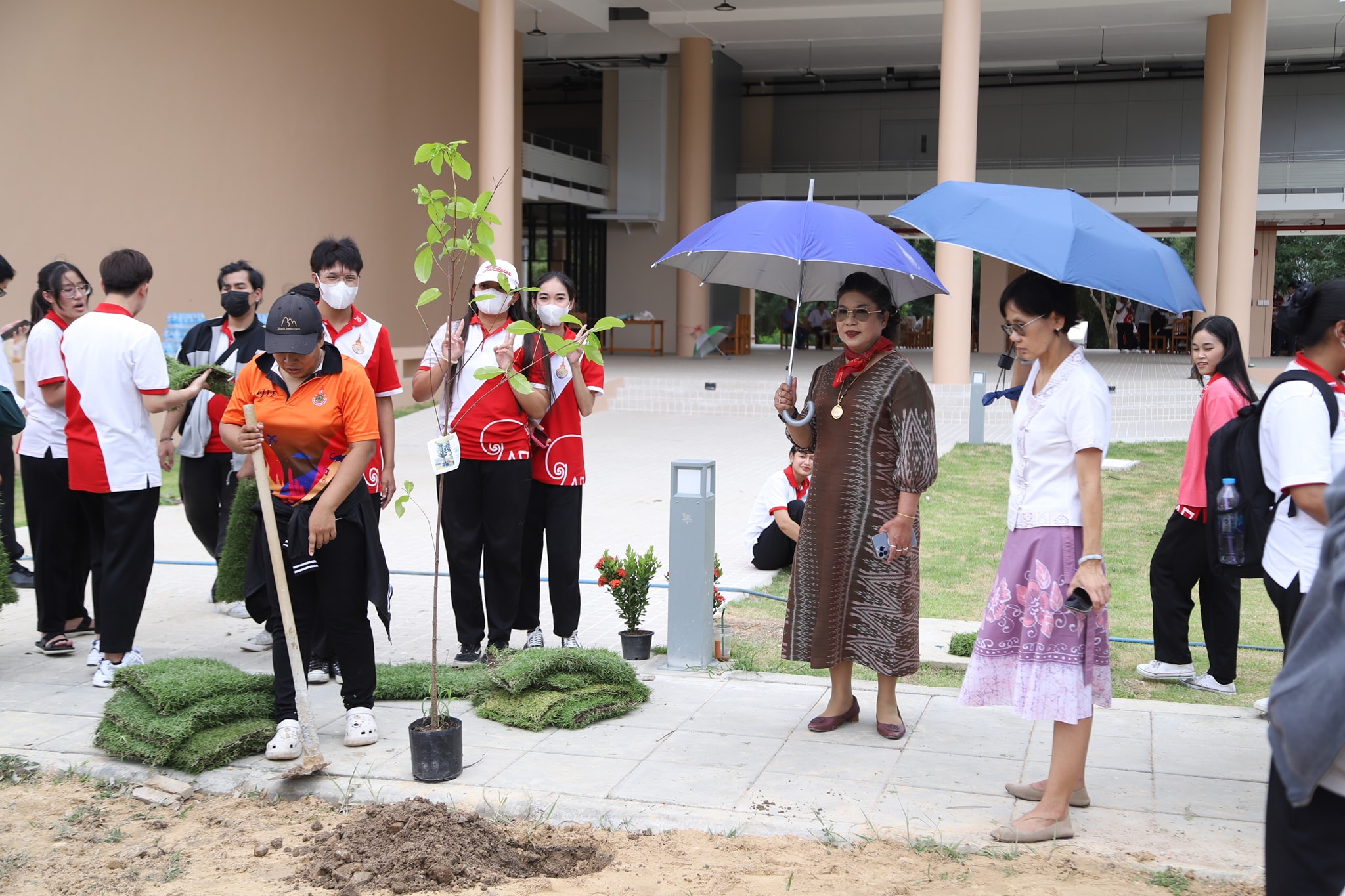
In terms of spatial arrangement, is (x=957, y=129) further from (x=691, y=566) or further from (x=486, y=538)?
(x=486, y=538)

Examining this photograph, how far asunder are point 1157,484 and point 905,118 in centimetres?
2166

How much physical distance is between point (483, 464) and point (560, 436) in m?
0.41

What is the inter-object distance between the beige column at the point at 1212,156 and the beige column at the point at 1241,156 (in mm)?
2174

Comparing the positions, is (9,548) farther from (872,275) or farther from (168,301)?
(168,301)

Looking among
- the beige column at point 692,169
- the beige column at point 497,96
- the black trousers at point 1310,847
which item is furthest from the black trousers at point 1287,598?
the beige column at point 692,169

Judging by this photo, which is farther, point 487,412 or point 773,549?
point 773,549

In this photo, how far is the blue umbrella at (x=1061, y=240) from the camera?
325 cm

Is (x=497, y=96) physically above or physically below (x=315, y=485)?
above

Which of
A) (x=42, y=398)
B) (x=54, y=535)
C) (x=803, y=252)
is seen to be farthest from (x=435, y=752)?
(x=42, y=398)

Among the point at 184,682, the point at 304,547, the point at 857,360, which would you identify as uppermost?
the point at 857,360

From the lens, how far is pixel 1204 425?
16.3 ft

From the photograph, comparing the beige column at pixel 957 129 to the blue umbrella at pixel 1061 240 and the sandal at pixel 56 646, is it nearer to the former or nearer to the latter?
the sandal at pixel 56 646

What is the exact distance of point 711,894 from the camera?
3.15 m

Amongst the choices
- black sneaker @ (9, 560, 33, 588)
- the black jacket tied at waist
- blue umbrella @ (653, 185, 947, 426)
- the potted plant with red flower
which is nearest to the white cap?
blue umbrella @ (653, 185, 947, 426)
